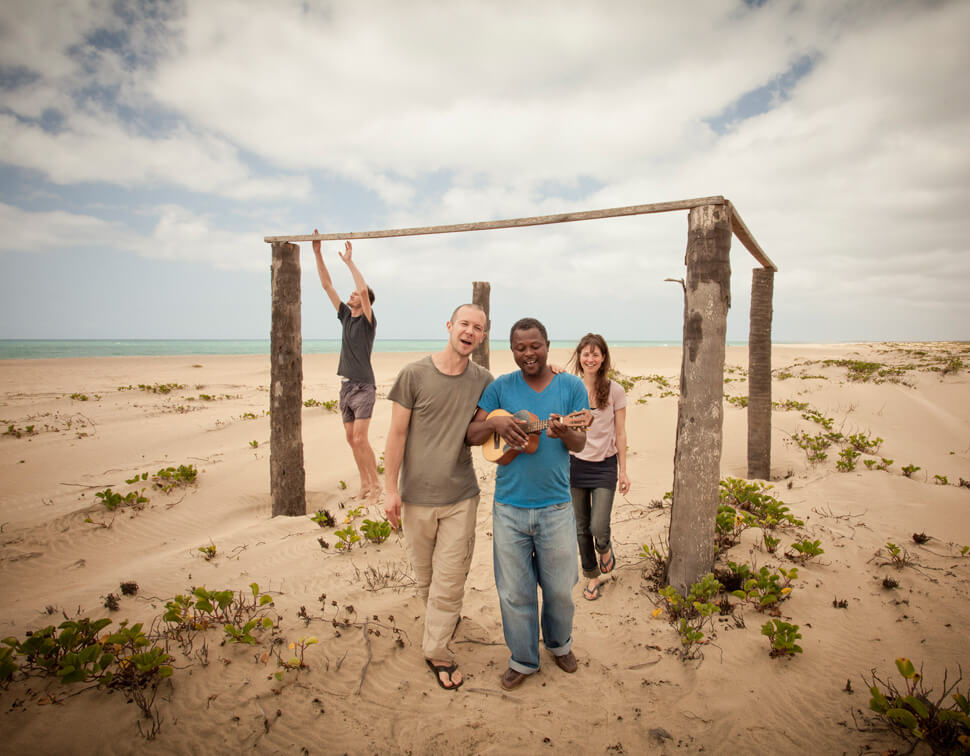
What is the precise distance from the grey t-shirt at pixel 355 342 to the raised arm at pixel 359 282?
107 millimetres

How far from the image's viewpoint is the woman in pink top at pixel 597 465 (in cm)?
432

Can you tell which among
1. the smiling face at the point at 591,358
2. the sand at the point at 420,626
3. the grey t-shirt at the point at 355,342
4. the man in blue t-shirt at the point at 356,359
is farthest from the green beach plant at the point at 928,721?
the grey t-shirt at the point at 355,342

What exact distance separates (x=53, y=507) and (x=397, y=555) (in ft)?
17.3

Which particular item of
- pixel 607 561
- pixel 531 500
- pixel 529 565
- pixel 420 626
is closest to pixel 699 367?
pixel 531 500

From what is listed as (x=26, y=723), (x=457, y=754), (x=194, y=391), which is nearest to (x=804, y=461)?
(x=457, y=754)

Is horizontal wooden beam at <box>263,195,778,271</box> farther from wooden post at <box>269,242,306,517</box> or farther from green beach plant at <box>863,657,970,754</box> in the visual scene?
green beach plant at <box>863,657,970,754</box>

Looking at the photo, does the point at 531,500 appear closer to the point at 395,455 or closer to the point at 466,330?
the point at 395,455

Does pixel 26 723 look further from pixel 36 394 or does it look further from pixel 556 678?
pixel 36 394

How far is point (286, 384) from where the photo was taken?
6141mm

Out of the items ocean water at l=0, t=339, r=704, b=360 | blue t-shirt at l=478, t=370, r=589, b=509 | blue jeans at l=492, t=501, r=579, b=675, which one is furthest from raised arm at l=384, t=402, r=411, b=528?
ocean water at l=0, t=339, r=704, b=360

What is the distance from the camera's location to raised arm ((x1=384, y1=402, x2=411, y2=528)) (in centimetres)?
313

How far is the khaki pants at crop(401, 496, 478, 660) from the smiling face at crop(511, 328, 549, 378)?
1027 millimetres

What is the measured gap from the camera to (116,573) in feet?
16.0

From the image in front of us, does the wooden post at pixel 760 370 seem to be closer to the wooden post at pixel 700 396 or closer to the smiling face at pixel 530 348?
the wooden post at pixel 700 396
